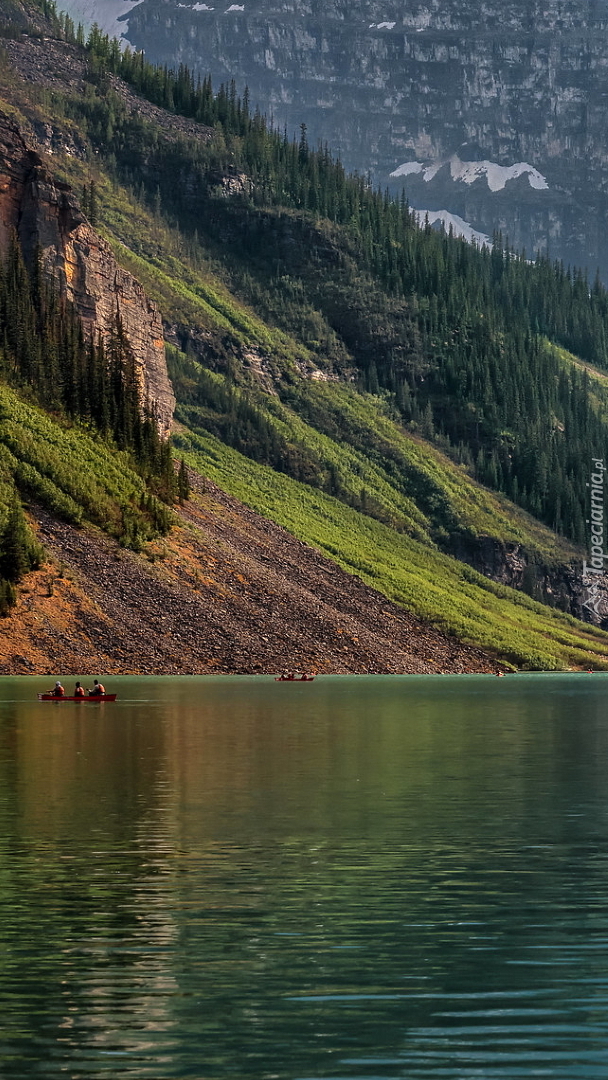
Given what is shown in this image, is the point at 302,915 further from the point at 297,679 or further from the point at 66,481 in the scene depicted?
the point at 66,481

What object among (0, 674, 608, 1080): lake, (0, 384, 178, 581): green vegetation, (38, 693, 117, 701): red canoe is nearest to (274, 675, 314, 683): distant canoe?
(0, 384, 178, 581): green vegetation

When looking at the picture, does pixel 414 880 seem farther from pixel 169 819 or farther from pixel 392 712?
pixel 392 712

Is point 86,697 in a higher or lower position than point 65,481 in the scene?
lower

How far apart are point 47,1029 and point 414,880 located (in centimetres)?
1504

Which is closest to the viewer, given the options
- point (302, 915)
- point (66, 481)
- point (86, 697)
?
point (302, 915)

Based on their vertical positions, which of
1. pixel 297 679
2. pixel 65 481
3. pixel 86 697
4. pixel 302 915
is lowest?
pixel 297 679

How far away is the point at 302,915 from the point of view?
3525cm

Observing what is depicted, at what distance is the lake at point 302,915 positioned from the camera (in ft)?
83.8

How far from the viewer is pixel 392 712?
113750 mm

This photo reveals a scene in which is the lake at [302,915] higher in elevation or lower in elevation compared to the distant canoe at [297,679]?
higher

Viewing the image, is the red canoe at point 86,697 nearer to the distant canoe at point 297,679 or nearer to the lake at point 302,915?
the lake at point 302,915

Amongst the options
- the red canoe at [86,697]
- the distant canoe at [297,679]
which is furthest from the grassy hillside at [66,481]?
the red canoe at [86,697]

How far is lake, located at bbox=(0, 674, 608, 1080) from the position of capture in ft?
83.8

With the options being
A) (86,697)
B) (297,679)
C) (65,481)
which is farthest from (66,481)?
(86,697)
